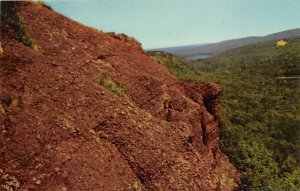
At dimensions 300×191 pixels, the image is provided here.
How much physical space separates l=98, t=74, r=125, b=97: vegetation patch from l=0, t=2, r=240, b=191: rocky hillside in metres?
0.04

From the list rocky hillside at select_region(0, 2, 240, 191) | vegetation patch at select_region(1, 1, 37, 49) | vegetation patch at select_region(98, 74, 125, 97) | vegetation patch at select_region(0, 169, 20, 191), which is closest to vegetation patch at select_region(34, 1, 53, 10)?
rocky hillside at select_region(0, 2, 240, 191)

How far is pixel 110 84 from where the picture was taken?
46.0ft

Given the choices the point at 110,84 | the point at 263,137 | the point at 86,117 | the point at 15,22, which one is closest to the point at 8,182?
the point at 86,117

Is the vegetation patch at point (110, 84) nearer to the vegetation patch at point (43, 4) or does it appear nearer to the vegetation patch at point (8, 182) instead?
the vegetation patch at point (43, 4)

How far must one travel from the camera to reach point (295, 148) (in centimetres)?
2603

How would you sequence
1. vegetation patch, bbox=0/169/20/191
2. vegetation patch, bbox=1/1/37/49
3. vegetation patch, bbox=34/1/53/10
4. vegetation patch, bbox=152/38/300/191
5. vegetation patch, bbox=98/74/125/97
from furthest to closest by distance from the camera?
vegetation patch, bbox=152/38/300/191
vegetation patch, bbox=34/1/53/10
vegetation patch, bbox=98/74/125/97
vegetation patch, bbox=1/1/37/49
vegetation patch, bbox=0/169/20/191

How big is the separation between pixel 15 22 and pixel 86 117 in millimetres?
4338

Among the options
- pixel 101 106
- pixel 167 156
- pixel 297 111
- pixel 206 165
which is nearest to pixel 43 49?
pixel 101 106

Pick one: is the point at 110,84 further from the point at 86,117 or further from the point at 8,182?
the point at 8,182

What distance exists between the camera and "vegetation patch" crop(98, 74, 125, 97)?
13828mm

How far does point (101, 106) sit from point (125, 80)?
2489mm

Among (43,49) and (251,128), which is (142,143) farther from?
(251,128)

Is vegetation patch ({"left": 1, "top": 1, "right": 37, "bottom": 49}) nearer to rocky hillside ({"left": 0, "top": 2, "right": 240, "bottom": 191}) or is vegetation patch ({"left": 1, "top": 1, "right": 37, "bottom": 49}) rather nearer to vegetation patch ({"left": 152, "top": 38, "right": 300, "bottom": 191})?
rocky hillside ({"left": 0, "top": 2, "right": 240, "bottom": 191})

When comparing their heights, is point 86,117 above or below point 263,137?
above
